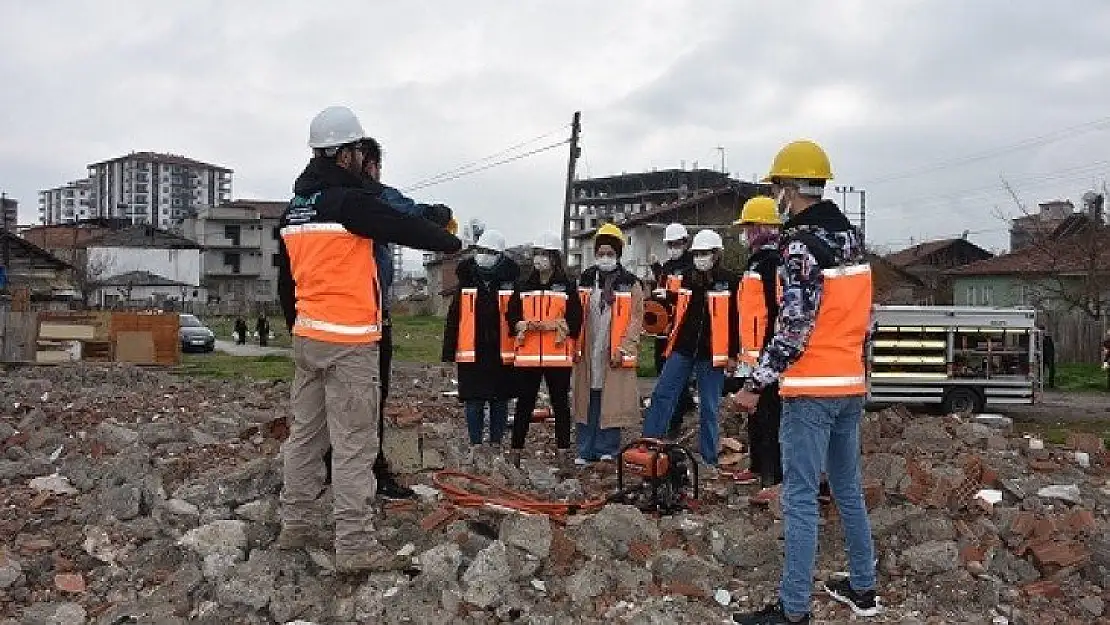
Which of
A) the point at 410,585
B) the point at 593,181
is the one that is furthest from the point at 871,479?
the point at 593,181

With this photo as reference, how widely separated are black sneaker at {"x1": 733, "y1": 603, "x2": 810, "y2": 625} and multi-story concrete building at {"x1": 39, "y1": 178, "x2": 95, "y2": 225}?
161 metres

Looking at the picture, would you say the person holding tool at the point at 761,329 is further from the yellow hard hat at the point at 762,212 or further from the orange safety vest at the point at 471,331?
the orange safety vest at the point at 471,331

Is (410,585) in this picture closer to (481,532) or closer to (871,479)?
(481,532)

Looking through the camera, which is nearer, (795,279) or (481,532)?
(795,279)

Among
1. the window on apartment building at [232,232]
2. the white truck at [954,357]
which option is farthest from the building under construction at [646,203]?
the white truck at [954,357]

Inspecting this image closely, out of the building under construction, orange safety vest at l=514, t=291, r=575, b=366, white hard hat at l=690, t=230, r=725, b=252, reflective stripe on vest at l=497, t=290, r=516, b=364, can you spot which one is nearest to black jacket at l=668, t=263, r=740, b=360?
white hard hat at l=690, t=230, r=725, b=252

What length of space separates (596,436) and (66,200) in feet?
547

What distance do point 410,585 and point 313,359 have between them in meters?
1.17

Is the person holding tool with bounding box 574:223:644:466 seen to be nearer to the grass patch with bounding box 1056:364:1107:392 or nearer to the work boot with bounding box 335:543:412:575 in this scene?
the work boot with bounding box 335:543:412:575

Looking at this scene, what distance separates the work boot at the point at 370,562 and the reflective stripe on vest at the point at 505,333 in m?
2.97

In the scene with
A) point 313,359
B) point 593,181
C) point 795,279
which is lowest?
point 313,359

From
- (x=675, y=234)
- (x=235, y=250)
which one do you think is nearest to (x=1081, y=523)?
(x=675, y=234)

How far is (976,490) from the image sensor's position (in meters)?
5.70

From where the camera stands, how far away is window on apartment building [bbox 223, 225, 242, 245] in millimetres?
77875
